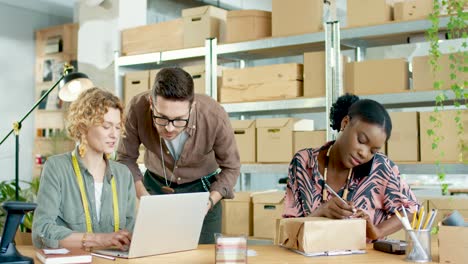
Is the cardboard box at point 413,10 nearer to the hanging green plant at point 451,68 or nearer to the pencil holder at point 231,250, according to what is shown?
the hanging green plant at point 451,68

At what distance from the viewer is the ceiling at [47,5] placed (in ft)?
23.7

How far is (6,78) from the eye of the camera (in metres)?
7.27

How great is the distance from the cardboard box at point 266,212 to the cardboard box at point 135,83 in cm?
130

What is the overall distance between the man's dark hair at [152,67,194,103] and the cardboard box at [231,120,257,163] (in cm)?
182

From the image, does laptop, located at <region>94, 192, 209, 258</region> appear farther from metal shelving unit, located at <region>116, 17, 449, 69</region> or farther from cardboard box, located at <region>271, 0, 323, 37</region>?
cardboard box, located at <region>271, 0, 323, 37</region>

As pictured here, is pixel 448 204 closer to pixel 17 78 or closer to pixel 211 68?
pixel 211 68

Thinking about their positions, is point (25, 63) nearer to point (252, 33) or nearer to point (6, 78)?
point (6, 78)

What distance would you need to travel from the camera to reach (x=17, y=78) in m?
7.39

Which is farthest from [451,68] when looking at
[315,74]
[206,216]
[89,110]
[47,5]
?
[47,5]

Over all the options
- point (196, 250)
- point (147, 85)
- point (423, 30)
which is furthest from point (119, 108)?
point (147, 85)

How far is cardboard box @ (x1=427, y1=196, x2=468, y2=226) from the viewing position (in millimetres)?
3375

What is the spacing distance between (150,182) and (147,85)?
1.91 metres

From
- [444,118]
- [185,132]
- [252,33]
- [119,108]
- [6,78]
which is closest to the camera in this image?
[119,108]

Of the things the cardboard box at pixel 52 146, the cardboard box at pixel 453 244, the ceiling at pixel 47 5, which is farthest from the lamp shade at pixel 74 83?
the ceiling at pixel 47 5
